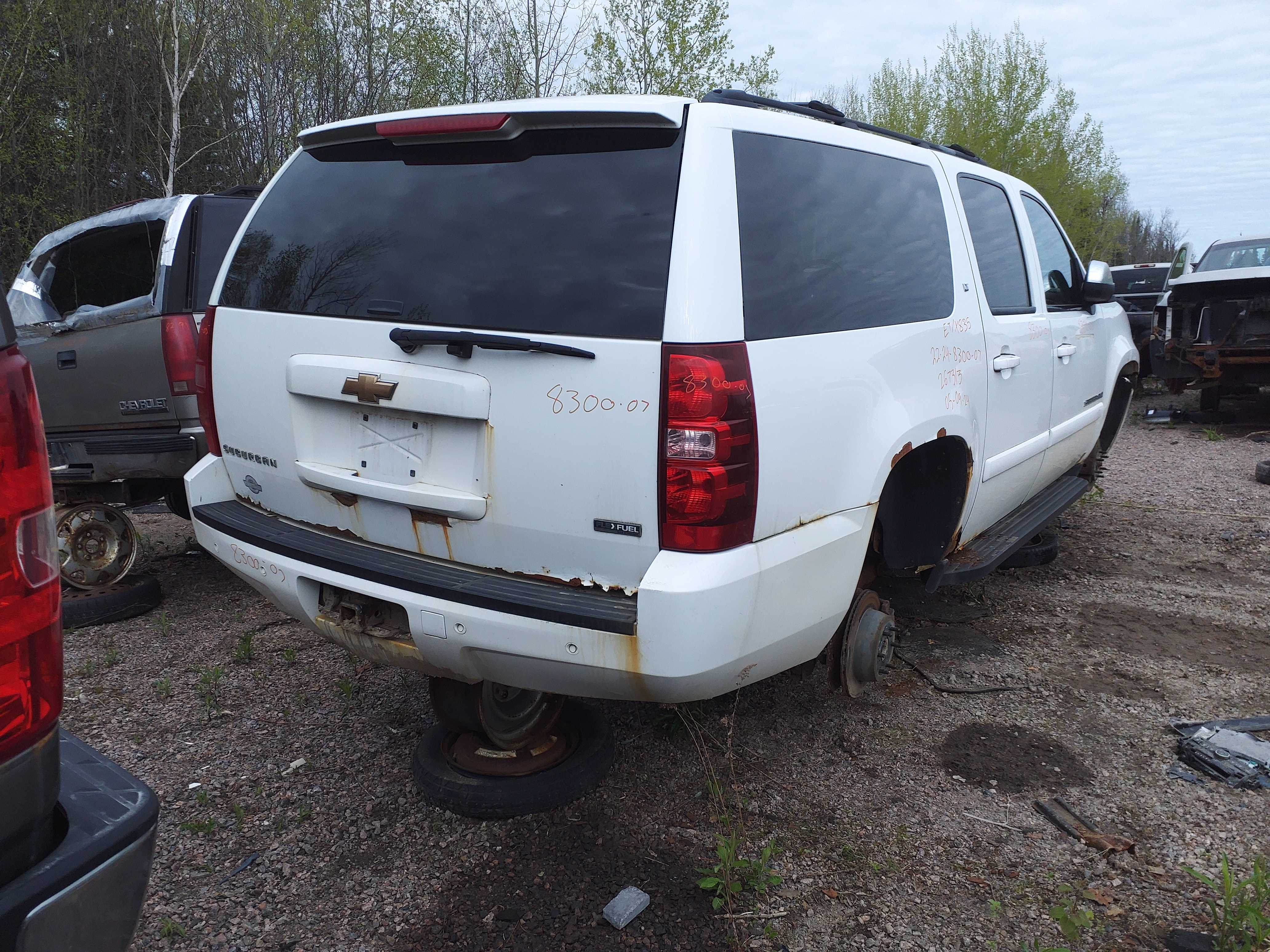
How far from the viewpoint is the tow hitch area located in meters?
2.40

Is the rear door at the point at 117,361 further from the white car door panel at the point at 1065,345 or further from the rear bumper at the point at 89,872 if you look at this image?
the white car door panel at the point at 1065,345

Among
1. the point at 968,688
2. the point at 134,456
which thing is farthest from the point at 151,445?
the point at 968,688

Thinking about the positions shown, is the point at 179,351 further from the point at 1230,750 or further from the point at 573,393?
the point at 1230,750

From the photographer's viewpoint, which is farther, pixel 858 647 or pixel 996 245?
pixel 996 245

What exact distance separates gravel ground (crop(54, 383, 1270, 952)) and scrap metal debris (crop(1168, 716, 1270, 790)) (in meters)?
0.07

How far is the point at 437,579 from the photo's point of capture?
2.29 metres

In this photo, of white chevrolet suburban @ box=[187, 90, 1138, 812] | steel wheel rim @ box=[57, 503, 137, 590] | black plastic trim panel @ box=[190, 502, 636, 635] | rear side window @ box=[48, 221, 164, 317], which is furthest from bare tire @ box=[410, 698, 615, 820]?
rear side window @ box=[48, 221, 164, 317]

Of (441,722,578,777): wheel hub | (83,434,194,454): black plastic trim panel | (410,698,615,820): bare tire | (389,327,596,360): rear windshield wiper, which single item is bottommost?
(410,698,615,820): bare tire

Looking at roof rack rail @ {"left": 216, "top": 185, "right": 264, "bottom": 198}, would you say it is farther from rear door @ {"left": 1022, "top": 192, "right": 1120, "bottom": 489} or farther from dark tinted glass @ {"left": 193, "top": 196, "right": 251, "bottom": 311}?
rear door @ {"left": 1022, "top": 192, "right": 1120, "bottom": 489}

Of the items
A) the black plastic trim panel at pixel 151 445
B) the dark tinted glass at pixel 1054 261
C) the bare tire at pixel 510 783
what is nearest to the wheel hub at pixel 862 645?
the bare tire at pixel 510 783

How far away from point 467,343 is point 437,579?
0.62 metres

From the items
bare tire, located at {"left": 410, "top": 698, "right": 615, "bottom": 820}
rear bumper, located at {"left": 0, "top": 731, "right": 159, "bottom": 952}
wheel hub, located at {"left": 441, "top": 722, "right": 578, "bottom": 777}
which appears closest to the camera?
rear bumper, located at {"left": 0, "top": 731, "right": 159, "bottom": 952}

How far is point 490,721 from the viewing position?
274 centimetres

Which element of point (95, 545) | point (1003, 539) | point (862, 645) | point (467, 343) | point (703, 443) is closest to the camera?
point (703, 443)
